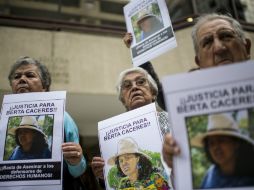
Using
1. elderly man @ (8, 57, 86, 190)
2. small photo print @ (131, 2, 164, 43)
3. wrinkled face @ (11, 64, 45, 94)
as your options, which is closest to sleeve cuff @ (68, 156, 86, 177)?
elderly man @ (8, 57, 86, 190)

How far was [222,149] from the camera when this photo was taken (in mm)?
573

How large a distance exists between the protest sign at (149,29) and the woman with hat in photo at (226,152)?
0.59 m

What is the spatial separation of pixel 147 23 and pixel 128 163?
602 mm

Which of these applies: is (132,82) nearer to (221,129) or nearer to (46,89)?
(46,89)

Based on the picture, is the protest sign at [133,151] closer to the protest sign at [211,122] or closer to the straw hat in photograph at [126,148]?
the straw hat in photograph at [126,148]

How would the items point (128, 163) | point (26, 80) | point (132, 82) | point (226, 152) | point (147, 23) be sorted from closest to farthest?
1. point (226, 152)
2. point (128, 163)
3. point (26, 80)
4. point (147, 23)
5. point (132, 82)

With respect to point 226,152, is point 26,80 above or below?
above

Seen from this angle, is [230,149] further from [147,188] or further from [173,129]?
[147,188]

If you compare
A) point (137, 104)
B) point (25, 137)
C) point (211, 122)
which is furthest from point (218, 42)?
point (25, 137)

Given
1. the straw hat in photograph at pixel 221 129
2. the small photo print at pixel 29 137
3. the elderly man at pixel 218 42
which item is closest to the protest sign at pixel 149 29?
the elderly man at pixel 218 42

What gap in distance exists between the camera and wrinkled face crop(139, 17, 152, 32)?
4.09 ft

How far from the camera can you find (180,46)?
11.0 ft

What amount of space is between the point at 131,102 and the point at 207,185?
2.41 feet

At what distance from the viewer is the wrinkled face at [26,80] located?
1147 mm
